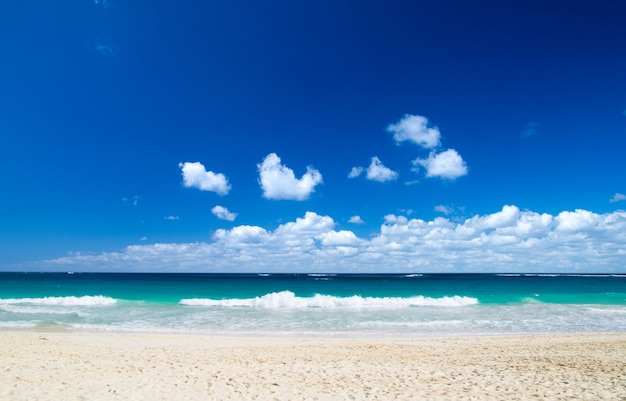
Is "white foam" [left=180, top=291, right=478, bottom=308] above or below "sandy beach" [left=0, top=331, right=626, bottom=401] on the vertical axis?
below

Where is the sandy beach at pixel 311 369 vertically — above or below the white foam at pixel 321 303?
above

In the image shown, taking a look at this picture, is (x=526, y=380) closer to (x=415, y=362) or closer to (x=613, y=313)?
Answer: (x=415, y=362)

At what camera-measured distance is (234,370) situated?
10.2 m

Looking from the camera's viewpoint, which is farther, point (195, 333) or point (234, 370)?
point (195, 333)

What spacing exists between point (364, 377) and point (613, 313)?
1025 inches

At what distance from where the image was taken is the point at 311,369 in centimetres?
1033

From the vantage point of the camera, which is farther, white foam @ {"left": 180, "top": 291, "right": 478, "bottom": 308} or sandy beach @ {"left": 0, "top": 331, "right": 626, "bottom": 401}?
white foam @ {"left": 180, "top": 291, "right": 478, "bottom": 308}

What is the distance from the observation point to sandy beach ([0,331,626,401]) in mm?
8188

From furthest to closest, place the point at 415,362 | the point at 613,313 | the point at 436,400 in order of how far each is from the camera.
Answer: the point at 613,313, the point at 415,362, the point at 436,400

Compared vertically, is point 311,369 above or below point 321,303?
above

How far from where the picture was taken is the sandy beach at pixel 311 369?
8.19 metres

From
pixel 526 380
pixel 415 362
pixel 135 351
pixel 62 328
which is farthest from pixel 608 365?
pixel 62 328

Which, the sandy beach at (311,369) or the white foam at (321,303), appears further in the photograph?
the white foam at (321,303)

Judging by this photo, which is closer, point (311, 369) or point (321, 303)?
point (311, 369)
